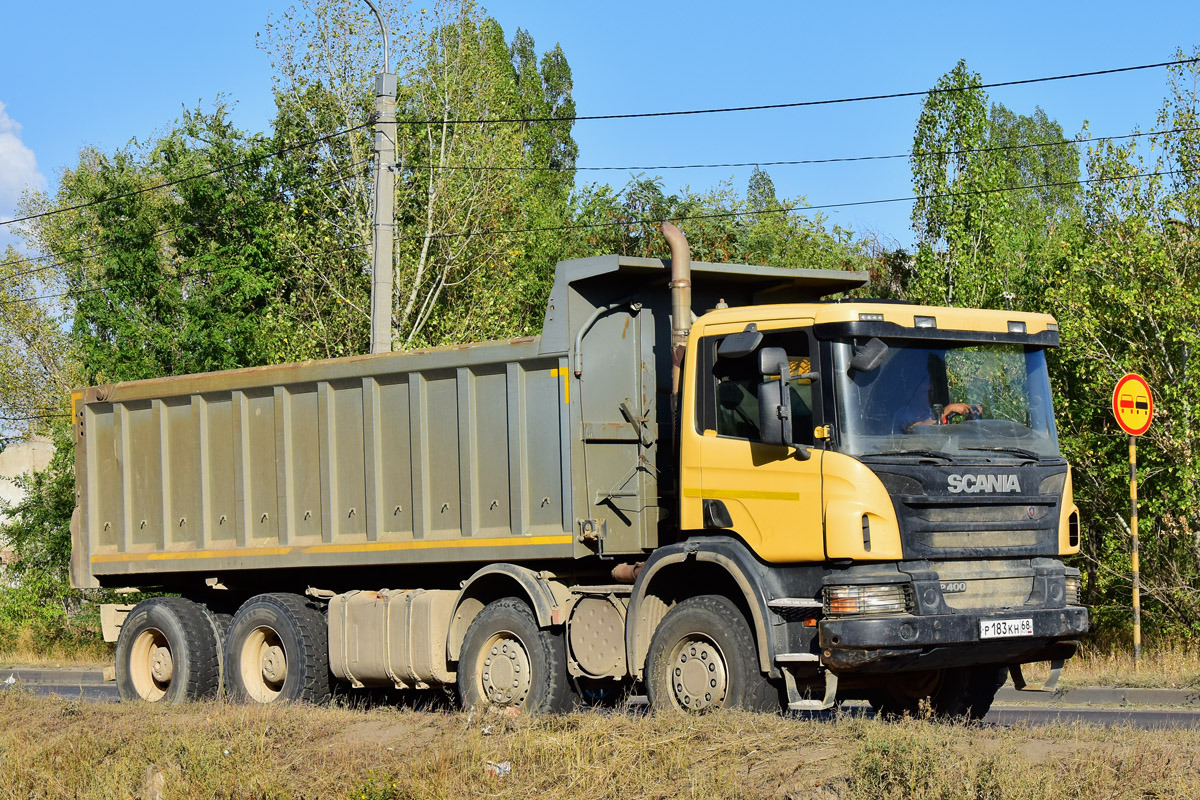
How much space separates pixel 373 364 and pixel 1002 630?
5.83 meters

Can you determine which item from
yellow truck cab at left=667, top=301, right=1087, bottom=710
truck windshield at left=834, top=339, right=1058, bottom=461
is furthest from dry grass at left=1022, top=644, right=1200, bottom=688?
truck windshield at left=834, top=339, right=1058, bottom=461

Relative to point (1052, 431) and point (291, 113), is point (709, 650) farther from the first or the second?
point (291, 113)

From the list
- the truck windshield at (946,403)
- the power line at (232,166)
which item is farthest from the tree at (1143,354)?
the power line at (232,166)

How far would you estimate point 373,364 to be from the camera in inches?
470

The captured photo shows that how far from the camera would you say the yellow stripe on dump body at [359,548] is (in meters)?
10.7

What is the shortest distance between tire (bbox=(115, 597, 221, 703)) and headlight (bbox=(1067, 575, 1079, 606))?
766 centimetres

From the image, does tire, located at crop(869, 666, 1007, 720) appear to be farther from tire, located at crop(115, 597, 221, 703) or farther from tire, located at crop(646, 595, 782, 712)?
tire, located at crop(115, 597, 221, 703)

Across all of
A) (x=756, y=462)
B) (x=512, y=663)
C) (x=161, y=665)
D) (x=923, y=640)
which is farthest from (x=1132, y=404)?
(x=161, y=665)

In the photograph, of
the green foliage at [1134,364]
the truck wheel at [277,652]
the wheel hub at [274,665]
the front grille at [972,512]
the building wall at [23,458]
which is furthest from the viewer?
the building wall at [23,458]

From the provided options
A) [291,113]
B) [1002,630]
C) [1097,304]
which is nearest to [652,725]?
[1002,630]

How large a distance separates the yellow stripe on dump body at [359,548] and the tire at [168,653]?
497 mm

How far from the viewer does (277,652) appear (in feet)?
42.4

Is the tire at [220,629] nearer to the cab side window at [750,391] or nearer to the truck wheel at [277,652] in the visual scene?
the truck wheel at [277,652]

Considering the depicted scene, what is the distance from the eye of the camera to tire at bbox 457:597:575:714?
411 inches
